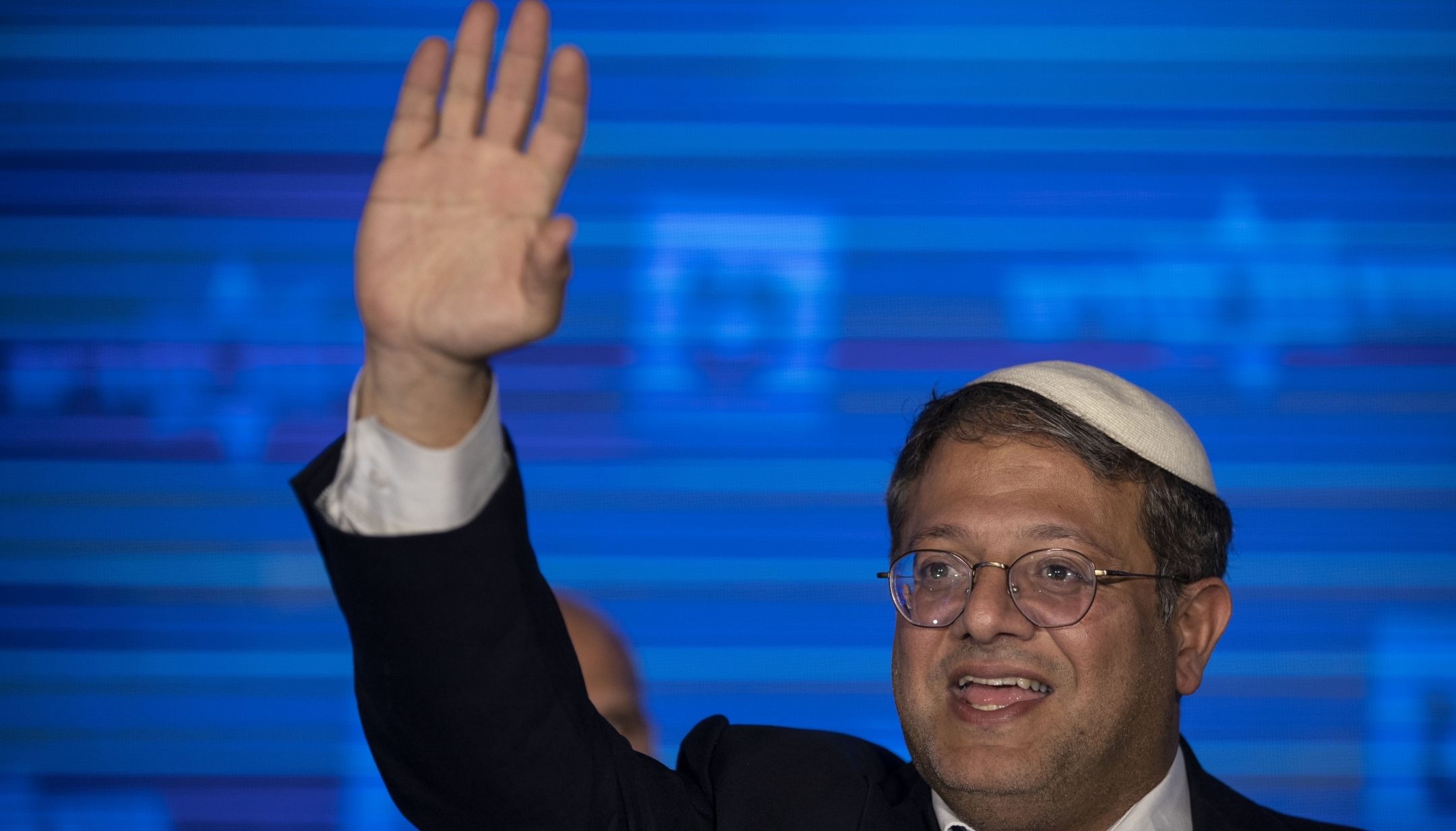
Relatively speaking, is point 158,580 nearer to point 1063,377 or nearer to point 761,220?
point 761,220

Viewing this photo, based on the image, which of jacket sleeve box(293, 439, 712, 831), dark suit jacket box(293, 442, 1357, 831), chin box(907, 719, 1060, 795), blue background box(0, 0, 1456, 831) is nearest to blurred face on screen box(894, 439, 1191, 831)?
chin box(907, 719, 1060, 795)

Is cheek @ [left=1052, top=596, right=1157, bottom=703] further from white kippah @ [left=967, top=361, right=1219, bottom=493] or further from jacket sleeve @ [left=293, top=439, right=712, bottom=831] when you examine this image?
jacket sleeve @ [left=293, top=439, right=712, bottom=831]

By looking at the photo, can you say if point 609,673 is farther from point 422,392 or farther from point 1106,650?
point 422,392

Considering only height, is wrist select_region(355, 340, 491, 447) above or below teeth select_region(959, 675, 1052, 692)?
above

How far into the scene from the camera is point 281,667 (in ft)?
11.7

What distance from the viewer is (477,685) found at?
164 cm

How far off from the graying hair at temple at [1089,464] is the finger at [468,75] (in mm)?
1036

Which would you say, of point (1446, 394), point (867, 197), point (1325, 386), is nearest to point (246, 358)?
point (867, 197)

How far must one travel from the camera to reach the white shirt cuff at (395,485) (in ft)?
5.26

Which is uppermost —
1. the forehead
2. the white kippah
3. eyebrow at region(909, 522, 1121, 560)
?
the white kippah

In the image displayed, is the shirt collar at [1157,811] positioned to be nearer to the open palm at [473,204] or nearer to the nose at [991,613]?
the nose at [991,613]

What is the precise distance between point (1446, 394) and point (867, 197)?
60.4 inches

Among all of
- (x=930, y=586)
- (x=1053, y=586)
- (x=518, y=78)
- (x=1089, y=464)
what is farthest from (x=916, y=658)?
(x=518, y=78)

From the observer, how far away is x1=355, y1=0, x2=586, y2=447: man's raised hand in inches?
62.0
